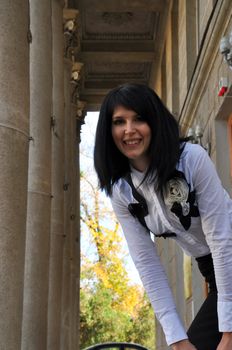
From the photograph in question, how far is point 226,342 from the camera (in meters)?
2.92

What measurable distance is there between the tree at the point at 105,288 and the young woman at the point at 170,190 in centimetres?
4101

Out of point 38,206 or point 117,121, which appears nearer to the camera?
point 117,121

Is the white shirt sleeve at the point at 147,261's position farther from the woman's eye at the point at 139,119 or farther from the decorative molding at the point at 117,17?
the decorative molding at the point at 117,17

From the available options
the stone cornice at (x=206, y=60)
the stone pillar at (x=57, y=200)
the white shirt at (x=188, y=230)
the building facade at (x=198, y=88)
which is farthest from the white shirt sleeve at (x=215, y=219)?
the stone pillar at (x=57, y=200)

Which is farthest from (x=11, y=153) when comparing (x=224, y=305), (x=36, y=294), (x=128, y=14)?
(x=128, y=14)

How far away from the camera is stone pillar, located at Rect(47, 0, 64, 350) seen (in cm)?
1469

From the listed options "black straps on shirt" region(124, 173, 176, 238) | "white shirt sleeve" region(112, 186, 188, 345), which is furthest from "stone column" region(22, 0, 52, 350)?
"black straps on shirt" region(124, 173, 176, 238)

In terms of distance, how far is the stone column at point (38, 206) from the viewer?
10164 mm

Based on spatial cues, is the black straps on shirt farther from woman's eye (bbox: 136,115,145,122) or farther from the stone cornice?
the stone cornice

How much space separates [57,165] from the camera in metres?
15.8

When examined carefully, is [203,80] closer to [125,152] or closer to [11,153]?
[11,153]

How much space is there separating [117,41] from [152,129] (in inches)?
1037

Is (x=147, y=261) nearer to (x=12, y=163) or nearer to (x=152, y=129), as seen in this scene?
(x=152, y=129)

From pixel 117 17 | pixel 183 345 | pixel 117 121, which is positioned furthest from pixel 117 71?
pixel 183 345
